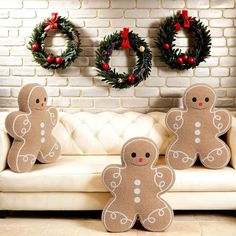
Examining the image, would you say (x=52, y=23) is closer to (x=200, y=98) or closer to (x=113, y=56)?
(x=113, y=56)

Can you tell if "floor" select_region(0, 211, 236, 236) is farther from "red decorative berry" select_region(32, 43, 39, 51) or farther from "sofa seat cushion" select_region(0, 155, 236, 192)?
"red decorative berry" select_region(32, 43, 39, 51)

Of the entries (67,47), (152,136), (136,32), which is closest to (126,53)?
(136,32)

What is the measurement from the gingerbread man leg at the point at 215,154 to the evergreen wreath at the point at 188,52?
80 centimetres

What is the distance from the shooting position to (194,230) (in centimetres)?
272

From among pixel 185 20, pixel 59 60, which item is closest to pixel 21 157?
pixel 59 60

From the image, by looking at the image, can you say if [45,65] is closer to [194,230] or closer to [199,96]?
[199,96]

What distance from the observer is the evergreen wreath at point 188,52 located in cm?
353

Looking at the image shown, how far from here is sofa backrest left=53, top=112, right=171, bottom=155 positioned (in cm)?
336

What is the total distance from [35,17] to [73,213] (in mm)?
1698

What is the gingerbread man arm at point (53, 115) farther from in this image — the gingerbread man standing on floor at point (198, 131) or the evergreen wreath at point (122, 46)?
the gingerbread man standing on floor at point (198, 131)

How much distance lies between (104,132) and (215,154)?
0.89 m

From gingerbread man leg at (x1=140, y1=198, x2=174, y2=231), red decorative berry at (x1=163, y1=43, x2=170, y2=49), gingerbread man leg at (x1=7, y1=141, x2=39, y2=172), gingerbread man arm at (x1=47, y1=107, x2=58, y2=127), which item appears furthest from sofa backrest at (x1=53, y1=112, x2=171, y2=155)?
gingerbread man leg at (x1=140, y1=198, x2=174, y2=231)

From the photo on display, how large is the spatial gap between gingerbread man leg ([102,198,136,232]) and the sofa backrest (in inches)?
28.3

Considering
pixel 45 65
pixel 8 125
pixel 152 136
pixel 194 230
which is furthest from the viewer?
pixel 45 65
